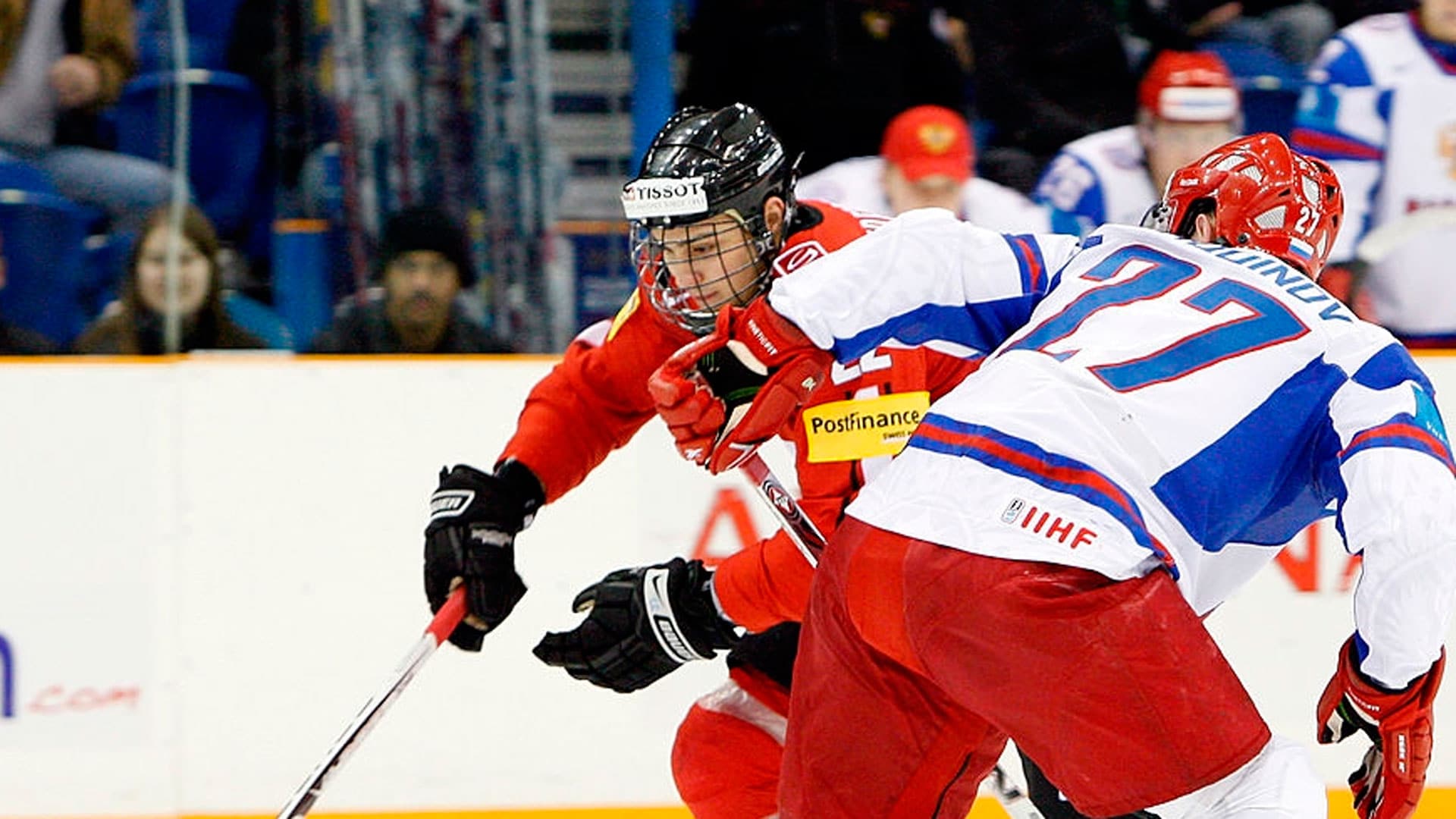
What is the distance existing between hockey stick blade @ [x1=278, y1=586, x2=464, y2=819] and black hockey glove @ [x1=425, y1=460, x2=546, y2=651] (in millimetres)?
41

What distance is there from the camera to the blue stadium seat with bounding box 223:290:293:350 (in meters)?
3.90

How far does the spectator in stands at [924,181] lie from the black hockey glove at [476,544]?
1.40 m

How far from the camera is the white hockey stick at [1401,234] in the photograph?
4.38 metres

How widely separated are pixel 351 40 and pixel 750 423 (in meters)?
1.88

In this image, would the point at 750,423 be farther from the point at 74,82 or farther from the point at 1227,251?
the point at 74,82

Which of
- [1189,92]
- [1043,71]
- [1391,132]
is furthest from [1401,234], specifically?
[1043,71]

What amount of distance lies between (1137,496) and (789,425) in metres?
0.81

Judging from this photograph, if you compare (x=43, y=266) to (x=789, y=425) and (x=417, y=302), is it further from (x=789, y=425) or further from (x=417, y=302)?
(x=789, y=425)

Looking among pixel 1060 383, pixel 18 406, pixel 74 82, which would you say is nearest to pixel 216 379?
pixel 18 406

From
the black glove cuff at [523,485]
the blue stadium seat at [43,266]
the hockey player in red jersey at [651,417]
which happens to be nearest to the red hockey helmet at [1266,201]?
the hockey player in red jersey at [651,417]

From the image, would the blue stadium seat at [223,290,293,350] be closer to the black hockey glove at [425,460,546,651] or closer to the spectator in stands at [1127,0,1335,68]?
the black hockey glove at [425,460,546,651]

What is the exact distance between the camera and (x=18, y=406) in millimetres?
3834

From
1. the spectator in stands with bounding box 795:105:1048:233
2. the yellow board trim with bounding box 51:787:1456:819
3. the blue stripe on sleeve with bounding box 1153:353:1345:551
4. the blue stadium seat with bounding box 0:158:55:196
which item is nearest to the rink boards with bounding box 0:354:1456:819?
the yellow board trim with bounding box 51:787:1456:819

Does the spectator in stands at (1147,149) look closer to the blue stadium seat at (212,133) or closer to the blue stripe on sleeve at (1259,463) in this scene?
the blue stadium seat at (212,133)
